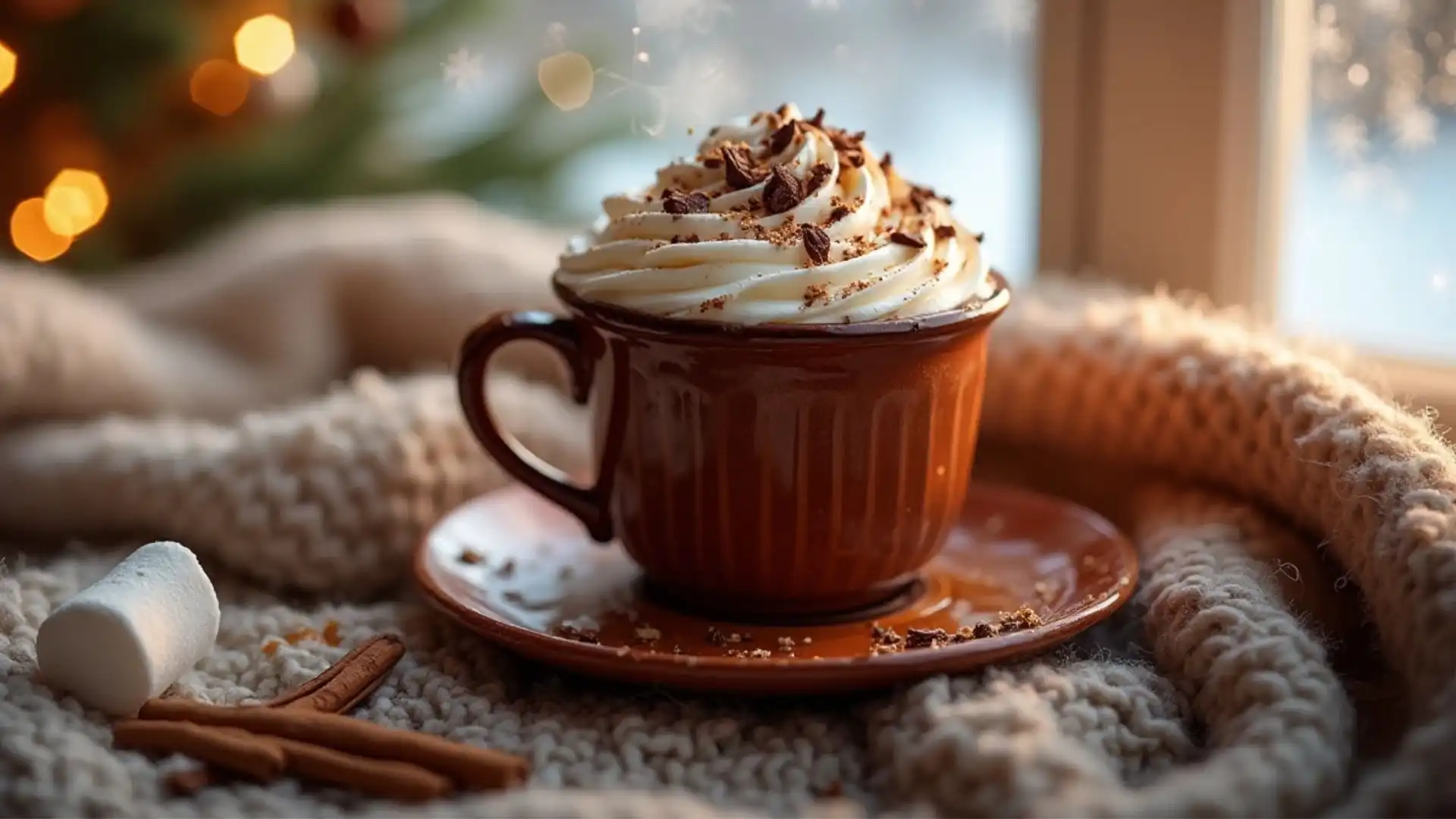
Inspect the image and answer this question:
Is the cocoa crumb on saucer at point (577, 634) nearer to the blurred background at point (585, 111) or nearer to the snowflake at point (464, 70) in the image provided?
the blurred background at point (585, 111)

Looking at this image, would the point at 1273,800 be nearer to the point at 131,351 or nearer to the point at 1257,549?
the point at 1257,549

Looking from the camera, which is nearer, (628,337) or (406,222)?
(628,337)

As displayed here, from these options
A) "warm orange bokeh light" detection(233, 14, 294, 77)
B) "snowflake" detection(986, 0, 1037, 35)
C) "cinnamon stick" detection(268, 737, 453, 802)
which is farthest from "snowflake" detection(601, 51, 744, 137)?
"cinnamon stick" detection(268, 737, 453, 802)

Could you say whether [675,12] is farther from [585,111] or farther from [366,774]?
[366,774]

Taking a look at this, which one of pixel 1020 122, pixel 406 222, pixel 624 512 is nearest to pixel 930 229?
pixel 624 512

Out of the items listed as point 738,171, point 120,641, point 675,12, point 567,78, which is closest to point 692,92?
point 675,12

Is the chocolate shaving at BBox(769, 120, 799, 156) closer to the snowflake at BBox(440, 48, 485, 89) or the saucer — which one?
the saucer
